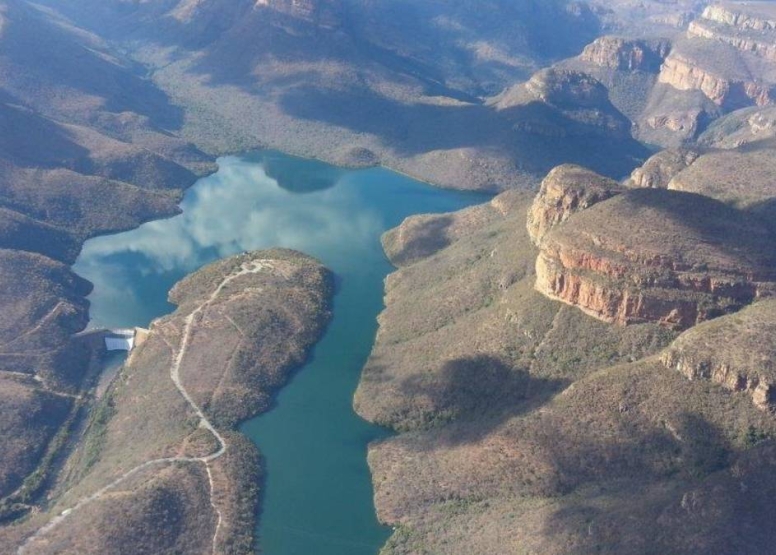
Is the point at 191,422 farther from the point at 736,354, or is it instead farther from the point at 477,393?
the point at 736,354

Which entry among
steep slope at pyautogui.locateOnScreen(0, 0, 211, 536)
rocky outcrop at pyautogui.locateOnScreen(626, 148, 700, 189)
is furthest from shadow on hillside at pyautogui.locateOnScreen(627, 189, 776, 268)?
steep slope at pyautogui.locateOnScreen(0, 0, 211, 536)

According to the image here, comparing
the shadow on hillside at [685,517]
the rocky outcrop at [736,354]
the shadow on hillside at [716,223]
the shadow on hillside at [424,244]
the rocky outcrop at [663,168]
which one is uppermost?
the shadow on hillside at [716,223]

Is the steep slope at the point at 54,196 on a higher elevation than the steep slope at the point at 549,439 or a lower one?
lower

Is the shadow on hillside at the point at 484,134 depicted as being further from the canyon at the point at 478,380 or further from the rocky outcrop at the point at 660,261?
the rocky outcrop at the point at 660,261

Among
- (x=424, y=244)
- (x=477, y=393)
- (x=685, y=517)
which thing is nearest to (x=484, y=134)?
(x=424, y=244)

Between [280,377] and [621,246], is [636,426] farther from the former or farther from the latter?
[280,377]

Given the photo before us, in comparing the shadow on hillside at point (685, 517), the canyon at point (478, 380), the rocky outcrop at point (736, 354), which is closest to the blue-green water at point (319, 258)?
the canyon at point (478, 380)
